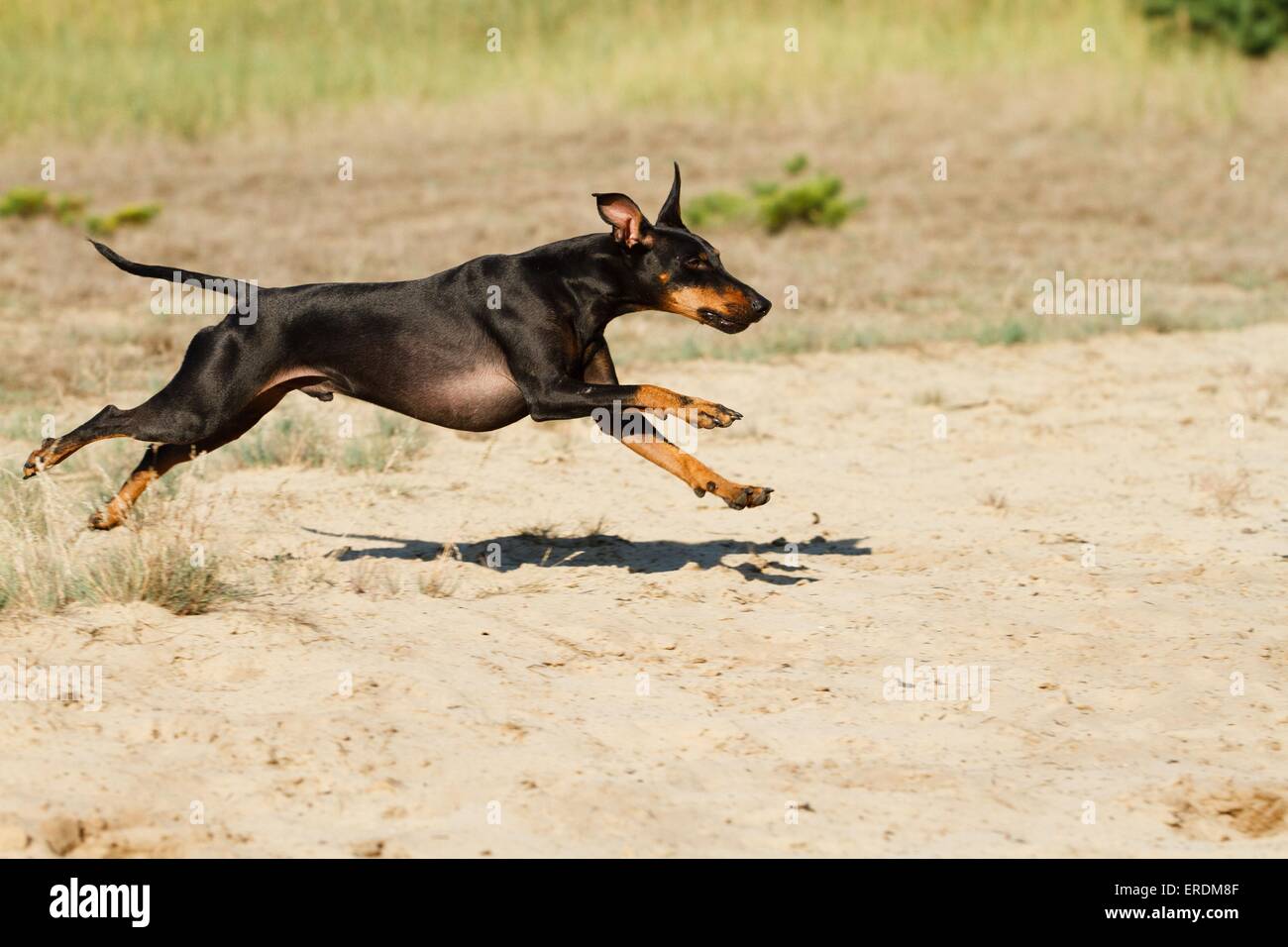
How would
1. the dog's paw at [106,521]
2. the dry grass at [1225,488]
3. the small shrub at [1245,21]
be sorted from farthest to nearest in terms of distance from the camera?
the small shrub at [1245,21] < the dry grass at [1225,488] < the dog's paw at [106,521]

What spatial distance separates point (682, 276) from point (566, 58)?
814 inches

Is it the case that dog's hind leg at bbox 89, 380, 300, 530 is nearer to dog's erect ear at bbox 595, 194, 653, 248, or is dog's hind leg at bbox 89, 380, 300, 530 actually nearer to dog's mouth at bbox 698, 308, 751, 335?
dog's erect ear at bbox 595, 194, 653, 248

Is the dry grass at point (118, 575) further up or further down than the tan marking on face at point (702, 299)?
further down

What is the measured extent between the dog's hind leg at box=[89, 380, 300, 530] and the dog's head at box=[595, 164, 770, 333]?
4.93ft

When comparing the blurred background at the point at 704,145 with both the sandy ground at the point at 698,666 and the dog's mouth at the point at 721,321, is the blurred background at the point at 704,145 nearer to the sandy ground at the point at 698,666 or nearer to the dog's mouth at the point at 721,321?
the sandy ground at the point at 698,666

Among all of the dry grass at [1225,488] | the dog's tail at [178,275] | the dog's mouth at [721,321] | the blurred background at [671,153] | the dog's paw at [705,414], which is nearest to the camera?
the dog's paw at [705,414]

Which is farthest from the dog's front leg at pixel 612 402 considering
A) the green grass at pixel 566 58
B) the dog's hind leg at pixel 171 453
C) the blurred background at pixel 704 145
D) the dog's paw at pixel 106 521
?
the green grass at pixel 566 58

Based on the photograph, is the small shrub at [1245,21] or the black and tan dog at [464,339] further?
the small shrub at [1245,21]

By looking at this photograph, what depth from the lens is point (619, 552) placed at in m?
7.46

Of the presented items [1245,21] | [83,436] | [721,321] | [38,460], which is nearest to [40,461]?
[38,460]

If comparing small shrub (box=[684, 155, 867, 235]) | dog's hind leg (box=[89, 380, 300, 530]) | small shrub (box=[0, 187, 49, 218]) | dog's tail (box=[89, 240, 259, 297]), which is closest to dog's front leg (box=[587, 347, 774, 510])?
dog's hind leg (box=[89, 380, 300, 530])

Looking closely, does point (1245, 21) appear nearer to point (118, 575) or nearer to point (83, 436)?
point (83, 436)

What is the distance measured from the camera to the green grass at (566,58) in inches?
941

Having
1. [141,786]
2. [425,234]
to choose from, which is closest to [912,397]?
[141,786]
